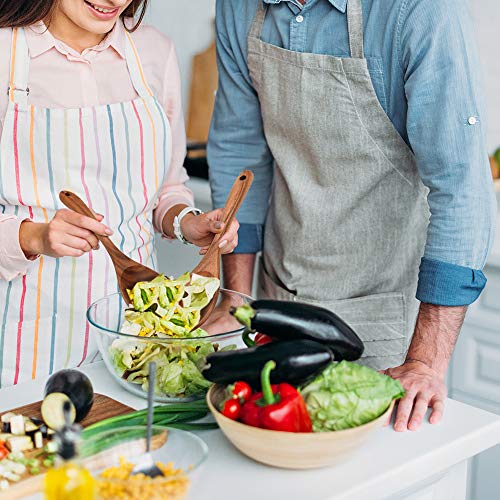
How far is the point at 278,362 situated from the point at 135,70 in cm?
87

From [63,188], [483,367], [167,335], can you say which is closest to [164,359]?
[167,335]

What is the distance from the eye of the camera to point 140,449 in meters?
0.95

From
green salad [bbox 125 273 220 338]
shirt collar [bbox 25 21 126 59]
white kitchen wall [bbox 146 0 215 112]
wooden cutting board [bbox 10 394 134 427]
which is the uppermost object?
shirt collar [bbox 25 21 126 59]

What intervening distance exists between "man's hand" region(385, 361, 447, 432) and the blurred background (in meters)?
0.97

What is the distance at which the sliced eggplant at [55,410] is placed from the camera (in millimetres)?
1088

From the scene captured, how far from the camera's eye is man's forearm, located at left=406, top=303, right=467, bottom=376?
→ 4.51 ft

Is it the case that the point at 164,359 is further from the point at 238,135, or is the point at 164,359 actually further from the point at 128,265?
the point at 238,135

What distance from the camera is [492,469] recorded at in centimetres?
224

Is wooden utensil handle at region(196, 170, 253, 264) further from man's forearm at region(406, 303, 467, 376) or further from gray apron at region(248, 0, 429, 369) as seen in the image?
man's forearm at region(406, 303, 467, 376)

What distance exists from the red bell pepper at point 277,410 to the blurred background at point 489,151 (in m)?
1.34

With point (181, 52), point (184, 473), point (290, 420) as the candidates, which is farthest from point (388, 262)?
point (181, 52)

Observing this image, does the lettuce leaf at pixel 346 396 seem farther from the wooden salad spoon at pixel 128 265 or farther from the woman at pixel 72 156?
the woman at pixel 72 156

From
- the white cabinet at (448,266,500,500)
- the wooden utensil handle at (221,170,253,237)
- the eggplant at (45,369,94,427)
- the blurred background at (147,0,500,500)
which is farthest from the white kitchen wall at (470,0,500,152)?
the eggplant at (45,369,94,427)

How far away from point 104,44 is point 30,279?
489 millimetres
